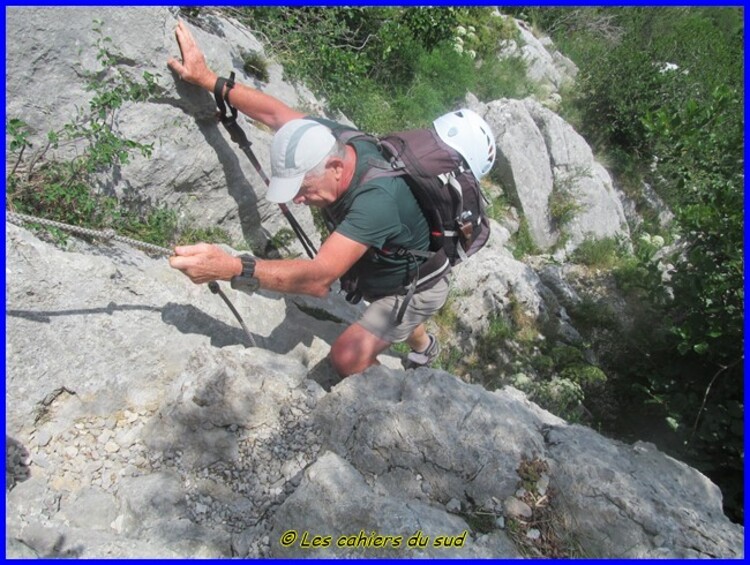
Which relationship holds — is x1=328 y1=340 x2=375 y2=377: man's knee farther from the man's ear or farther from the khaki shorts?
the man's ear

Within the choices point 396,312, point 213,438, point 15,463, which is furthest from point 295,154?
point 15,463

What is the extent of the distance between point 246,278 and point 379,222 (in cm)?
92

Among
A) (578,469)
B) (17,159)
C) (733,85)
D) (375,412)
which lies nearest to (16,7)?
(17,159)

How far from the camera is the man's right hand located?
4.55m

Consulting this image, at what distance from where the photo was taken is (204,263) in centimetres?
341

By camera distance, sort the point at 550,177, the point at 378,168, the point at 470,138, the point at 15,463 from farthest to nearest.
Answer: the point at 550,177 < the point at 470,138 < the point at 378,168 < the point at 15,463

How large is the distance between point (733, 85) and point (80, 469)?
1647 cm

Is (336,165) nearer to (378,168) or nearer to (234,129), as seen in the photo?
(378,168)

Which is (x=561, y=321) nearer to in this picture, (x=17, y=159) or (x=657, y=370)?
(x=657, y=370)

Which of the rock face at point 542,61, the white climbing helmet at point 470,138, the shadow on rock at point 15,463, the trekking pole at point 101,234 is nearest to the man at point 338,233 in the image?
the trekking pole at point 101,234

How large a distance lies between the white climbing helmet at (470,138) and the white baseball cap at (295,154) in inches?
37.9

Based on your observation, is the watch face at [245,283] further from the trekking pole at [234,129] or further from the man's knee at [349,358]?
the trekking pole at [234,129]

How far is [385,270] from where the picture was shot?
4395 mm

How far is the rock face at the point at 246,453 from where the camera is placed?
3.11 metres
